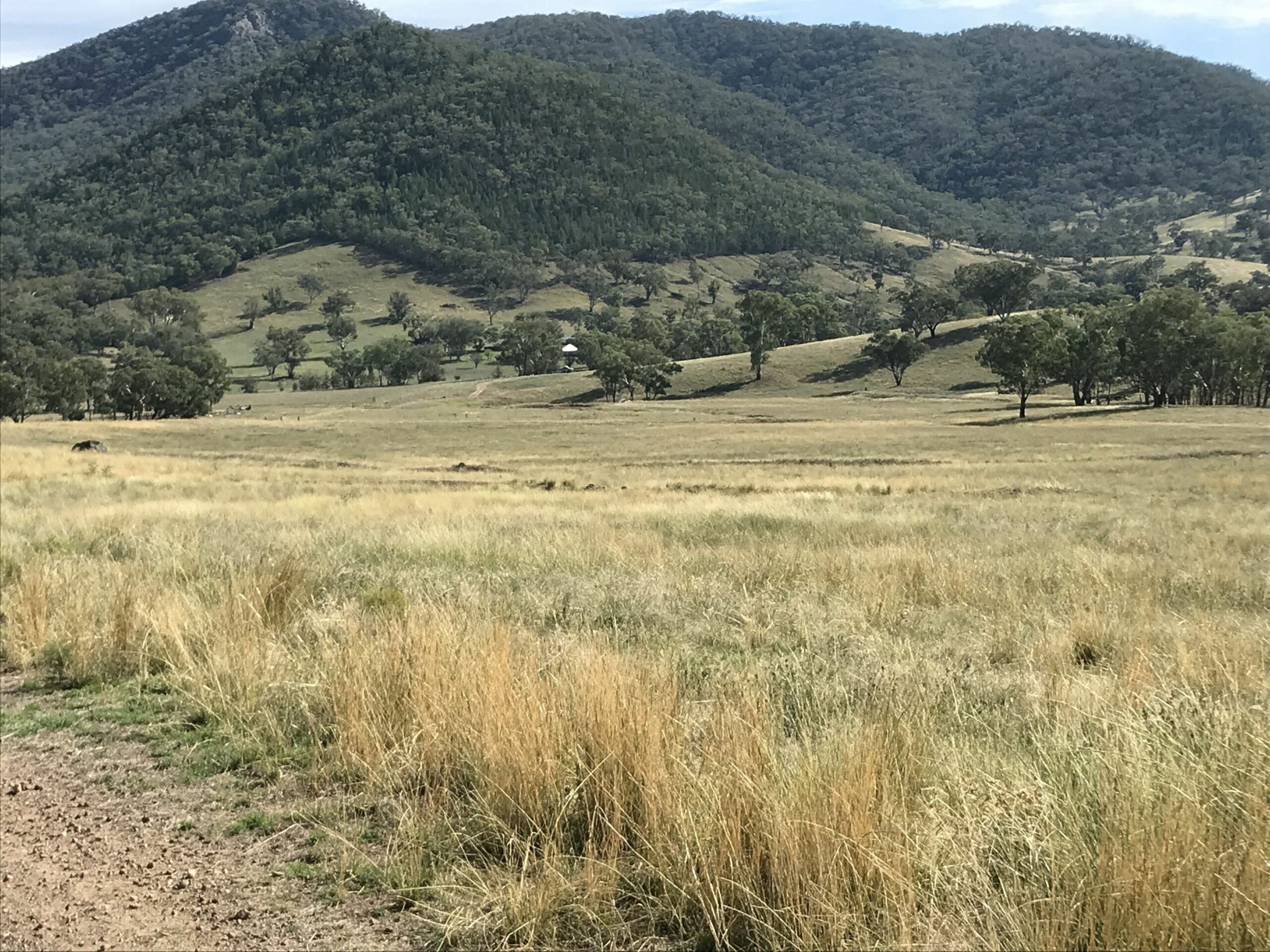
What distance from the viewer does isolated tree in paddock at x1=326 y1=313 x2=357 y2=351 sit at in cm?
17888

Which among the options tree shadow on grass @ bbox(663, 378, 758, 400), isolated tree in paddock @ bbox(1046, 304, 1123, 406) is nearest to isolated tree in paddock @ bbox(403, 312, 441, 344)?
tree shadow on grass @ bbox(663, 378, 758, 400)

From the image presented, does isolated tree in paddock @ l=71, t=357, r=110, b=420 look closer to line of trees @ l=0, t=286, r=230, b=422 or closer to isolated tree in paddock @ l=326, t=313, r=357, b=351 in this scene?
line of trees @ l=0, t=286, r=230, b=422

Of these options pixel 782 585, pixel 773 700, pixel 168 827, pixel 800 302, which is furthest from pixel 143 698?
pixel 800 302

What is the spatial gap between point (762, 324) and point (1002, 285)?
41287 mm

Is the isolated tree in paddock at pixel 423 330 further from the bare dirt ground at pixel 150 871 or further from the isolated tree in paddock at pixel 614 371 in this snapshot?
the bare dirt ground at pixel 150 871

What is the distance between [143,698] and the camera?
20.8 feet

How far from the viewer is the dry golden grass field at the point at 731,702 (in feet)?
10.4

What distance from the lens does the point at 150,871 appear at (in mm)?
3980

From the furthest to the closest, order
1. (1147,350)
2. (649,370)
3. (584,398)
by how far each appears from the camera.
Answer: (649,370), (584,398), (1147,350)

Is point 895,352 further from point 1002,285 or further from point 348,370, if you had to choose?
point 348,370

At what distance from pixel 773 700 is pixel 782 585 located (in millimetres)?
4482

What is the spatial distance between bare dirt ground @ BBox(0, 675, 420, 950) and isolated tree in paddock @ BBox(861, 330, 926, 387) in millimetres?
110283

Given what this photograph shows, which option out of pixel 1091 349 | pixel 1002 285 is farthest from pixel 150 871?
pixel 1002 285

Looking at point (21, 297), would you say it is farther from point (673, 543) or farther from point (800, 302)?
point (673, 543)
